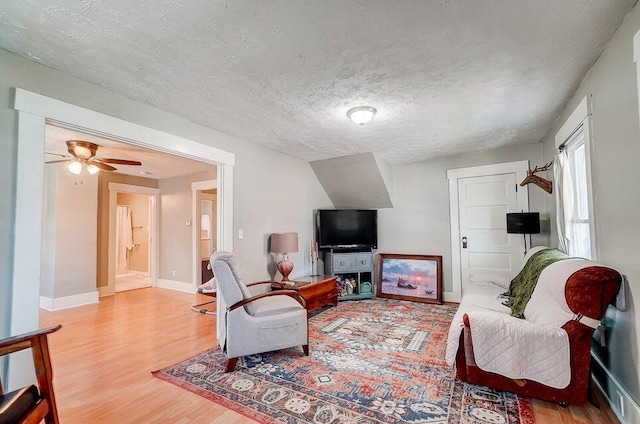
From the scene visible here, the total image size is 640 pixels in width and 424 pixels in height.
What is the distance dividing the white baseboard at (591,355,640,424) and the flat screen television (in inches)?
128

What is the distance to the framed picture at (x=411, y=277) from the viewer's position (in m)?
4.55

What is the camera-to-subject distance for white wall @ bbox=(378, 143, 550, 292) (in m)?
4.46

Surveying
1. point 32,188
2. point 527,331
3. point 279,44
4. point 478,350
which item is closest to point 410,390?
point 478,350

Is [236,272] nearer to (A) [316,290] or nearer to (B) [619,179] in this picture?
(A) [316,290]

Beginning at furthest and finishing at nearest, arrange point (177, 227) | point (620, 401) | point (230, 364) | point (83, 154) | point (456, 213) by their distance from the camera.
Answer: point (177, 227) → point (456, 213) → point (83, 154) → point (230, 364) → point (620, 401)

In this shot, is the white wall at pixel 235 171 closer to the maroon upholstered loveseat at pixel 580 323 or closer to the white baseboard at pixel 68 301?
the maroon upholstered loveseat at pixel 580 323

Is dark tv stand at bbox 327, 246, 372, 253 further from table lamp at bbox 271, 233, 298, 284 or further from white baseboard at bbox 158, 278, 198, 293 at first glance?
white baseboard at bbox 158, 278, 198, 293

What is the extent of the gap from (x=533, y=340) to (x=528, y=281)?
957mm

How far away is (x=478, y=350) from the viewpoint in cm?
197

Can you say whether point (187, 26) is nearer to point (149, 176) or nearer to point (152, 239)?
point (149, 176)

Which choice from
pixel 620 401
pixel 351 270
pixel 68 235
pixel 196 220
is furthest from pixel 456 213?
pixel 68 235

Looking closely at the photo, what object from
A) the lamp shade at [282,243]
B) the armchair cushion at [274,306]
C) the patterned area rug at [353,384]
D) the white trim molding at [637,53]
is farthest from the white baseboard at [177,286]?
the white trim molding at [637,53]

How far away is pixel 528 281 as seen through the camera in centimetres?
262

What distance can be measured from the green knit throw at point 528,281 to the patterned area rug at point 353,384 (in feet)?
2.46
